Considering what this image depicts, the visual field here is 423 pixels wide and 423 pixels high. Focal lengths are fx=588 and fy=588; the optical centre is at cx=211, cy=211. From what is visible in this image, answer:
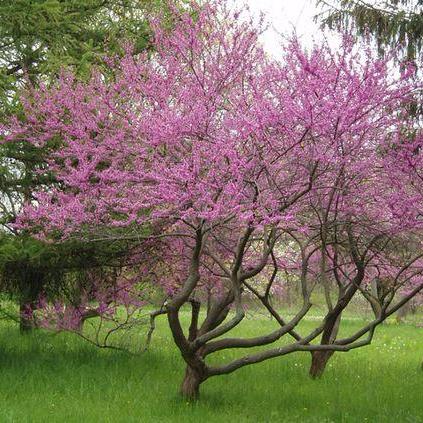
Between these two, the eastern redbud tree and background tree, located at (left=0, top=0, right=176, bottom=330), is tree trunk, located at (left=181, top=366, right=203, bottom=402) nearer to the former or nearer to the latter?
the eastern redbud tree

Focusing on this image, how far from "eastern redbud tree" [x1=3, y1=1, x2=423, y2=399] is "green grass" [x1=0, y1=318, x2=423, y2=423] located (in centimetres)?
62

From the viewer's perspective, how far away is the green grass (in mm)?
5957

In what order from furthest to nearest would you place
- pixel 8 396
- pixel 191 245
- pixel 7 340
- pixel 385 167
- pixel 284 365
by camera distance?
pixel 7 340, pixel 284 365, pixel 191 245, pixel 8 396, pixel 385 167

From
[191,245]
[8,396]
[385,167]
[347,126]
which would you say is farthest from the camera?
[191,245]

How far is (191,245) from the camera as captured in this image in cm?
780

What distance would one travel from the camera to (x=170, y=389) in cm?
715

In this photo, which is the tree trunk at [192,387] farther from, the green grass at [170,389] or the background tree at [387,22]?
the background tree at [387,22]

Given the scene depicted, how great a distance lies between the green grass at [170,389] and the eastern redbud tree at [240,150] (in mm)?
617

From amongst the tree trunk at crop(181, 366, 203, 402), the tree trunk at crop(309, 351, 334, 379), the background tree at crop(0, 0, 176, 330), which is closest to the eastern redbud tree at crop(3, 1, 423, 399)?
the tree trunk at crop(181, 366, 203, 402)

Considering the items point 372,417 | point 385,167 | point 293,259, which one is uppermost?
point 385,167

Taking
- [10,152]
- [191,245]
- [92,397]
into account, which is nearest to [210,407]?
[92,397]

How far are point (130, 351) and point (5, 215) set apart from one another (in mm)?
3168

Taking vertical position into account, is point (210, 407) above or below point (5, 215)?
below

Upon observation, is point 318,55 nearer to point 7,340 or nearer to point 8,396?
point 8,396
